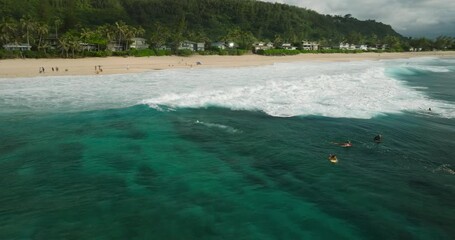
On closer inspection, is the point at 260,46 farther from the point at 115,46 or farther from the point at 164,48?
the point at 115,46

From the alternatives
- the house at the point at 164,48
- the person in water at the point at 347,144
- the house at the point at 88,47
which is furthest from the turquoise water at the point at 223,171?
the house at the point at 164,48

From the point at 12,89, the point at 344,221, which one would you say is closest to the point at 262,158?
the point at 344,221

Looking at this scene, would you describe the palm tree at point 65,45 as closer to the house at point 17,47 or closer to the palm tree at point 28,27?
the house at point 17,47

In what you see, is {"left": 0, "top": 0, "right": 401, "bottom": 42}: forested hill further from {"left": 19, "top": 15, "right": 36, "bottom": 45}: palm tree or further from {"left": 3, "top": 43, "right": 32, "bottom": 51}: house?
{"left": 3, "top": 43, "right": 32, "bottom": 51}: house

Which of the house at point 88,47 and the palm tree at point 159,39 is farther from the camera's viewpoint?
the palm tree at point 159,39

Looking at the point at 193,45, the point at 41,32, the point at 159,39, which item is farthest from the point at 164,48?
the point at 41,32

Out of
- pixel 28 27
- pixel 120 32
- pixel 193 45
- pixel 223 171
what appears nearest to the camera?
pixel 223 171
